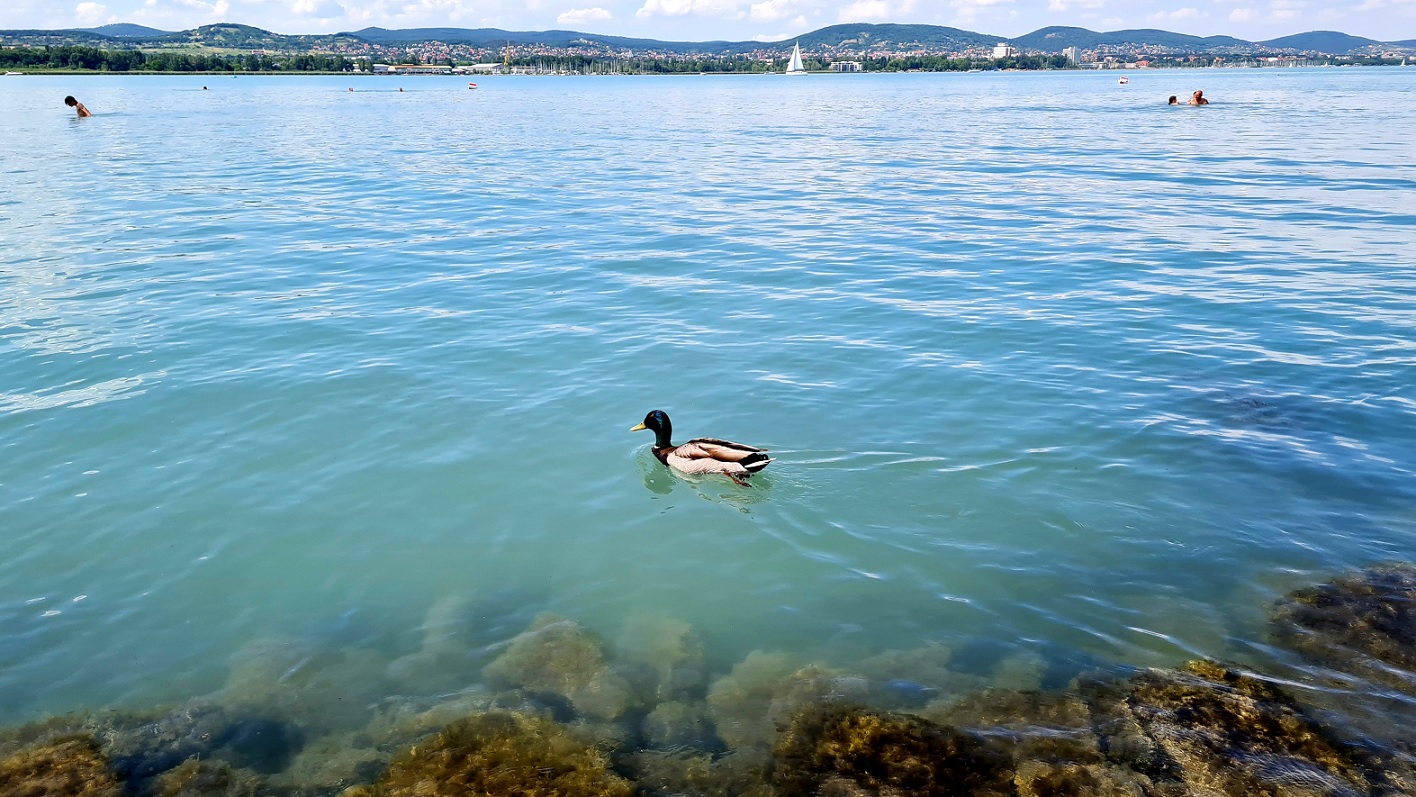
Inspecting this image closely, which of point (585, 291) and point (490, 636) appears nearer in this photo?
point (490, 636)

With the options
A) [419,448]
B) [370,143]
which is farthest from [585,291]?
[370,143]

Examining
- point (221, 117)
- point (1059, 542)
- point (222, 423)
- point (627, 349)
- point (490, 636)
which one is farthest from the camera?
point (221, 117)

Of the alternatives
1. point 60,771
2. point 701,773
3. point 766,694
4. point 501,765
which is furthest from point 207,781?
point 766,694

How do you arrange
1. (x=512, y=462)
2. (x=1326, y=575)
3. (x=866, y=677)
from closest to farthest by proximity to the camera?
(x=866, y=677) → (x=1326, y=575) → (x=512, y=462)

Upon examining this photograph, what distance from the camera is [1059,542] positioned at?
33.9ft

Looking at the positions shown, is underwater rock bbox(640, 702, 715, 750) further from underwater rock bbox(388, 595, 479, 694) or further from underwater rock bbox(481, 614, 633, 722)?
underwater rock bbox(388, 595, 479, 694)

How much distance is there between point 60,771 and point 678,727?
4.69 metres

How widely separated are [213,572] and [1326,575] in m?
11.5

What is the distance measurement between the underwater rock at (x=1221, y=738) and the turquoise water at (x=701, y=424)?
50 cm

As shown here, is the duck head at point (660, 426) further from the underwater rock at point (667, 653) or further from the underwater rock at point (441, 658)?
the underwater rock at point (441, 658)

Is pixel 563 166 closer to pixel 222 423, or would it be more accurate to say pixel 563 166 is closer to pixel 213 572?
pixel 222 423

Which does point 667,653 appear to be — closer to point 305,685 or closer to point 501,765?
point 501,765

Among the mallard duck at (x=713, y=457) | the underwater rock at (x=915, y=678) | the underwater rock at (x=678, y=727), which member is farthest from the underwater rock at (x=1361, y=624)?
the mallard duck at (x=713, y=457)

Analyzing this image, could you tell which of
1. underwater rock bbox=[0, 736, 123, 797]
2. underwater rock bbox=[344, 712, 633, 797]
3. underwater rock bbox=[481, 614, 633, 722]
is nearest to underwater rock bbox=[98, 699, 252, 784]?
underwater rock bbox=[0, 736, 123, 797]
